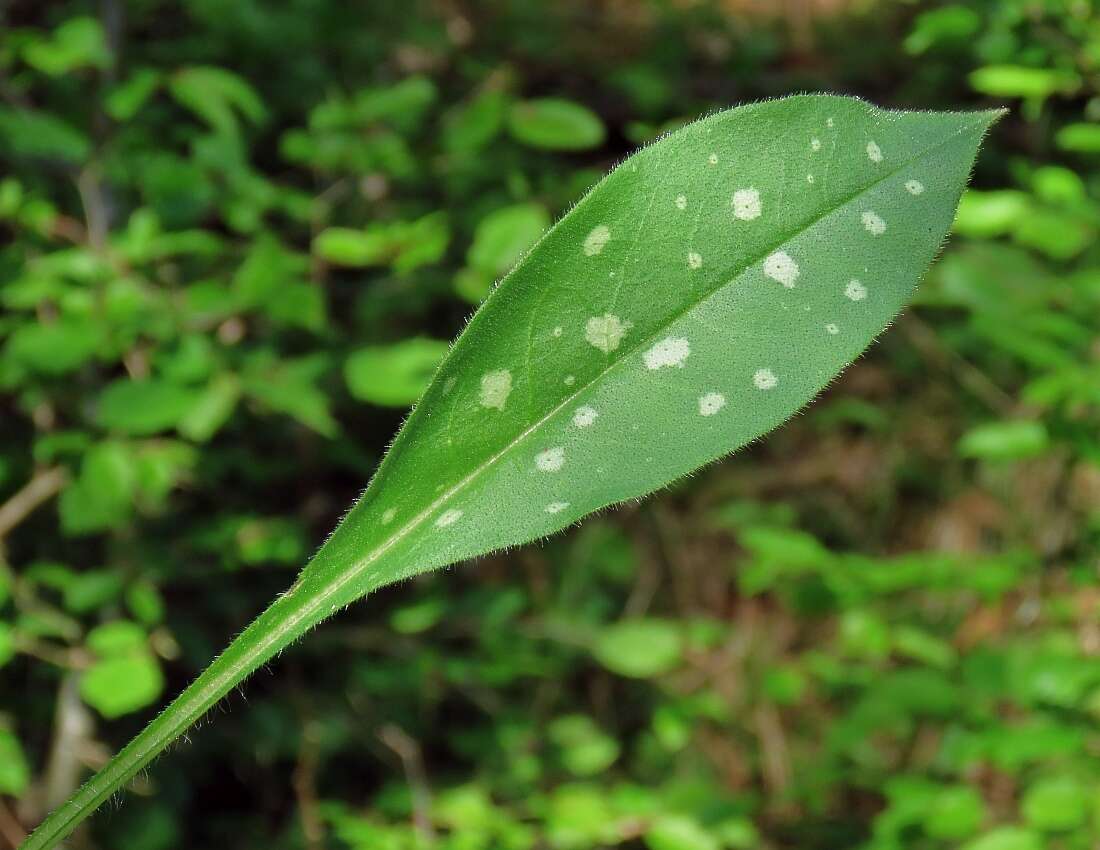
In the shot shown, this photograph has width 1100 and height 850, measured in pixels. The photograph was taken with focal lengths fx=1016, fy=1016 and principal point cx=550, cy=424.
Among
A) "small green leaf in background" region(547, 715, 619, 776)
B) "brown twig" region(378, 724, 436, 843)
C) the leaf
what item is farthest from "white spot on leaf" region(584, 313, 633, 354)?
"small green leaf in background" region(547, 715, 619, 776)

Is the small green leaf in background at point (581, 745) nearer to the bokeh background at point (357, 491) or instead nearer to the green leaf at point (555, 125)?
the bokeh background at point (357, 491)

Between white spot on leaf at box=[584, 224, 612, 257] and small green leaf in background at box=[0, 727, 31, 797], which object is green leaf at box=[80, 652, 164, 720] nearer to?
small green leaf in background at box=[0, 727, 31, 797]

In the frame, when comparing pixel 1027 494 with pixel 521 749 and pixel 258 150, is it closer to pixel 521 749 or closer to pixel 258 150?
pixel 521 749

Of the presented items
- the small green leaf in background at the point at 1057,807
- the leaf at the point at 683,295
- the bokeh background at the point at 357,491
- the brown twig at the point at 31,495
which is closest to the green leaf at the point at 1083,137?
the bokeh background at the point at 357,491

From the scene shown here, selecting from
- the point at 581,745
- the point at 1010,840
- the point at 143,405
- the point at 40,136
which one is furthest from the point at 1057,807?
the point at 40,136

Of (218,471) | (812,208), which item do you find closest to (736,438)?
(812,208)

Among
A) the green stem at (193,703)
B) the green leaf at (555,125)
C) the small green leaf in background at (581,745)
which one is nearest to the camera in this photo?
the green stem at (193,703)
